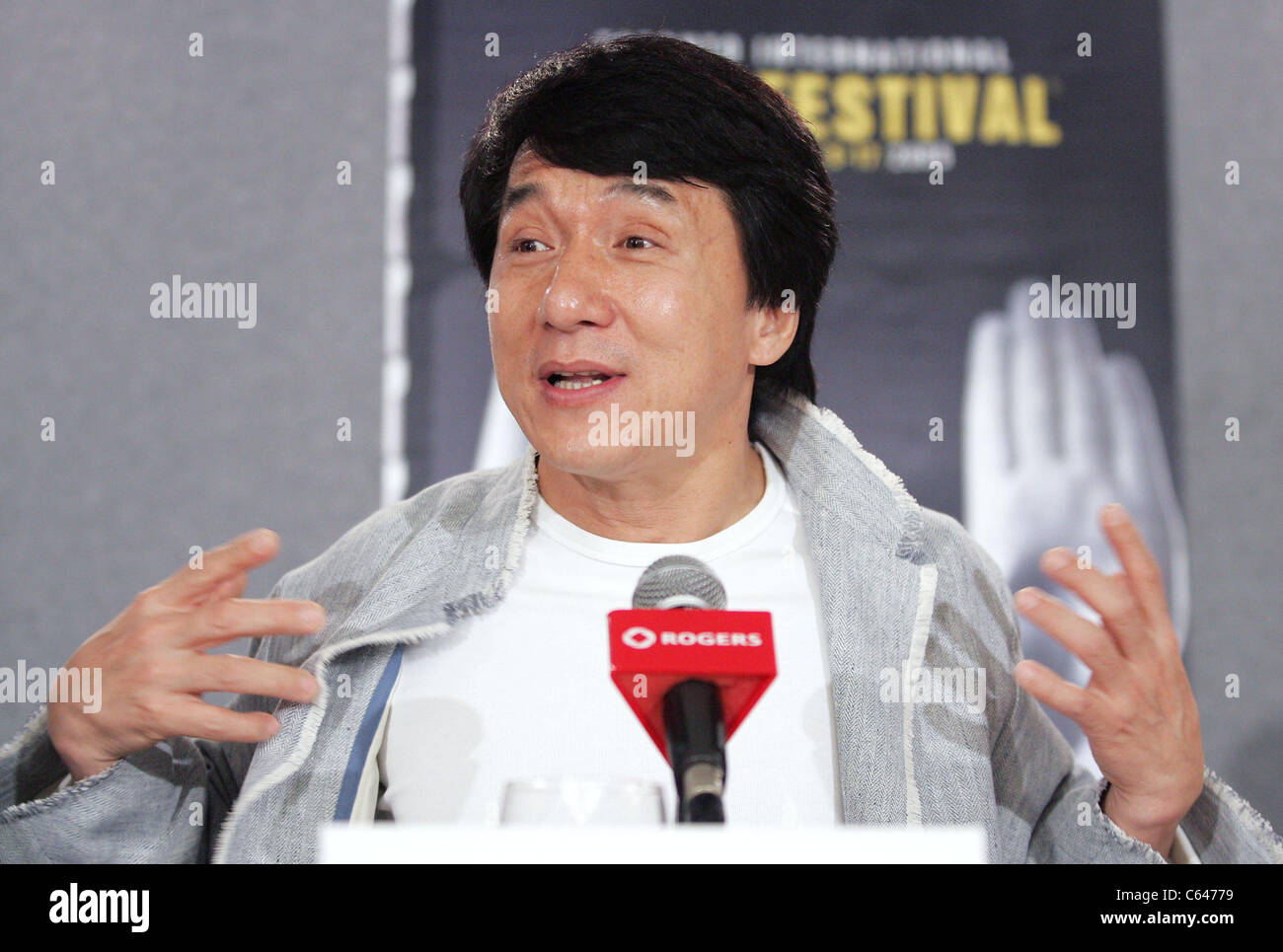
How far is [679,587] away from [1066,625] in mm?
376

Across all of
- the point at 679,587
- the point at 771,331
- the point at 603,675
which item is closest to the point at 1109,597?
the point at 679,587

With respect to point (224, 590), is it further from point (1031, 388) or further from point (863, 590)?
point (1031, 388)

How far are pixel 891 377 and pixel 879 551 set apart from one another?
1.15m

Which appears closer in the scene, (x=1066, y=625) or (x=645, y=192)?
(x=1066, y=625)

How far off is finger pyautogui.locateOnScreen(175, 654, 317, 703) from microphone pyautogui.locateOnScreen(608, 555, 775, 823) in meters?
0.41

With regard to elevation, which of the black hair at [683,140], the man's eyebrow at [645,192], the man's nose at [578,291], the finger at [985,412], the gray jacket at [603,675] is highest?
the black hair at [683,140]

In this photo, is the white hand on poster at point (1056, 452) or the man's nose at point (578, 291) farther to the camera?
the white hand on poster at point (1056, 452)

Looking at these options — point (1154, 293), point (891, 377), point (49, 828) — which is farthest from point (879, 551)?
point (1154, 293)

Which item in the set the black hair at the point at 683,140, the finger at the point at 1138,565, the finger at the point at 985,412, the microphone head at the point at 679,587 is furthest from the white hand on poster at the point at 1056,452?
the microphone head at the point at 679,587

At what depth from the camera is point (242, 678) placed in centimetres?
113

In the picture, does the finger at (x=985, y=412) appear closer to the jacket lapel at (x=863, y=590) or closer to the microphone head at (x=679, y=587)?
the jacket lapel at (x=863, y=590)

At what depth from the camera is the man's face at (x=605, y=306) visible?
1.40m

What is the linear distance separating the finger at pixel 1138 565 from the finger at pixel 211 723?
812 millimetres
